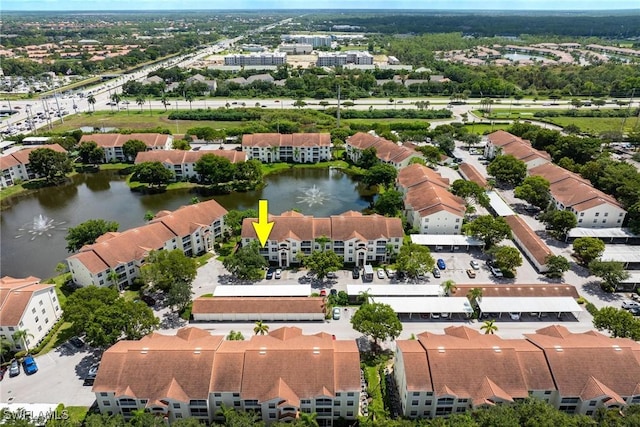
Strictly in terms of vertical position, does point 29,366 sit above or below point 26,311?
below

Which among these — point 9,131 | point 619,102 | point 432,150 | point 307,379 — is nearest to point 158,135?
point 9,131

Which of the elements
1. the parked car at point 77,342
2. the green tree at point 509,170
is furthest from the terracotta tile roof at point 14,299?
the green tree at point 509,170

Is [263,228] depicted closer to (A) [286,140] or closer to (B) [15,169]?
(A) [286,140]

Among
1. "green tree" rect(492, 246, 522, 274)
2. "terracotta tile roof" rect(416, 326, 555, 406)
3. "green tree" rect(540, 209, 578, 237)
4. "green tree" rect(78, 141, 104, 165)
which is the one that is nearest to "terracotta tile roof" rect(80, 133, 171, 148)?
"green tree" rect(78, 141, 104, 165)

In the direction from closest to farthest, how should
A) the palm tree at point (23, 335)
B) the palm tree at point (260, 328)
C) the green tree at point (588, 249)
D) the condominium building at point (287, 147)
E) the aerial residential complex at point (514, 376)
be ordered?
the aerial residential complex at point (514, 376)
the palm tree at point (23, 335)
the palm tree at point (260, 328)
the green tree at point (588, 249)
the condominium building at point (287, 147)

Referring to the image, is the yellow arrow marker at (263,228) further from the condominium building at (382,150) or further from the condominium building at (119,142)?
the condominium building at (119,142)

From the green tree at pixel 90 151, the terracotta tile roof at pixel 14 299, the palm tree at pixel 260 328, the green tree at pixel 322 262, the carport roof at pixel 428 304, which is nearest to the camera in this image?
the terracotta tile roof at pixel 14 299

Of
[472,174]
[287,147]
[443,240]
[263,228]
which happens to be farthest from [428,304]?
[287,147]
